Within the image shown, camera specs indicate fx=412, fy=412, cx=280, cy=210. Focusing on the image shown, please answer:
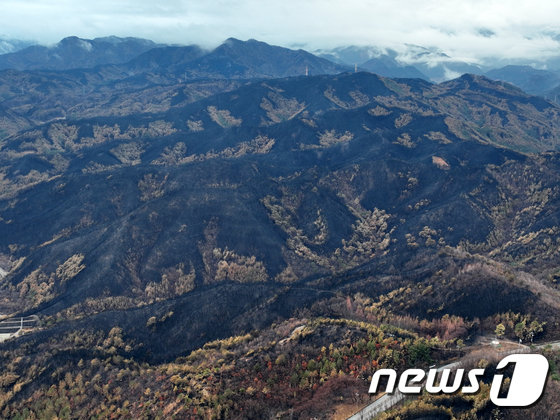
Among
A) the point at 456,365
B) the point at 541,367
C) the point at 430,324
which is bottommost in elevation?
the point at 430,324

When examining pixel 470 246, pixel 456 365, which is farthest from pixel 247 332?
pixel 470 246

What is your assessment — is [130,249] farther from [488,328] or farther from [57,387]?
[488,328]

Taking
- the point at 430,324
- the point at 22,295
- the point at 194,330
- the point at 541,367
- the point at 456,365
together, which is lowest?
the point at 22,295

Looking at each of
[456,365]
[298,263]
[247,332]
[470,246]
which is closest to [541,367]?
[456,365]

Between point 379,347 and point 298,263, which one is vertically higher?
point 379,347

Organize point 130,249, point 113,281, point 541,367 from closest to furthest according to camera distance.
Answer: point 541,367 < point 113,281 < point 130,249

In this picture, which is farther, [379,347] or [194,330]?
[194,330]

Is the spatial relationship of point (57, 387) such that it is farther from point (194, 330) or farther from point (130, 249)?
point (130, 249)

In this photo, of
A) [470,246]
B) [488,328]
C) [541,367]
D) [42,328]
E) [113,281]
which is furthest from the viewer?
[470,246]

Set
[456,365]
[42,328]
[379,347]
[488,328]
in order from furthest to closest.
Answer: [42,328]
[488,328]
[379,347]
[456,365]
